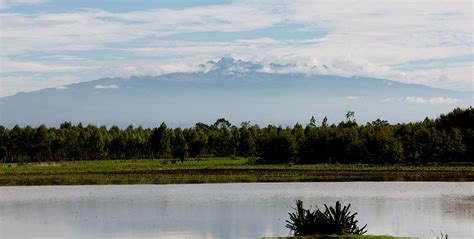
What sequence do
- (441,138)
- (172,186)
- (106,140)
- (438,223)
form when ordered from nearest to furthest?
(438,223)
(172,186)
(441,138)
(106,140)

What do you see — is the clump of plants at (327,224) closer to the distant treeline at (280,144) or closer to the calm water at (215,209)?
the calm water at (215,209)

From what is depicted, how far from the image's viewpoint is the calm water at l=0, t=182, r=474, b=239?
145 feet

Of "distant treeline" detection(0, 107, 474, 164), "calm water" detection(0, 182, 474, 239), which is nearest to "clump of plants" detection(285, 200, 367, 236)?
"calm water" detection(0, 182, 474, 239)

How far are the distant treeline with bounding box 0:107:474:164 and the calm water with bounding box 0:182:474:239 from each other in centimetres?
4553

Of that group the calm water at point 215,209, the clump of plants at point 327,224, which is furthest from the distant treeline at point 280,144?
the clump of plants at point 327,224

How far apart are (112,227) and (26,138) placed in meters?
120

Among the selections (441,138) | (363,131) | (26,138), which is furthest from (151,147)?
(441,138)

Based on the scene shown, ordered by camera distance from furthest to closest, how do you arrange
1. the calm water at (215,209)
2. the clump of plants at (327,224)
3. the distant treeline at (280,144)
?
the distant treeline at (280,144), the calm water at (215,209), the clump of plants at (327,224)

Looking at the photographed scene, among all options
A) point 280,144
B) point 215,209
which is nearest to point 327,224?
point 215,209

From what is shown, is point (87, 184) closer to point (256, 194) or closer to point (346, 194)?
point (256, 194)

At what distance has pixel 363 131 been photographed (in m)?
145

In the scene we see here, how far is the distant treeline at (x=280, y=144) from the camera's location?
417 feet

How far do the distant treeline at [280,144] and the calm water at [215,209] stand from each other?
4553cm

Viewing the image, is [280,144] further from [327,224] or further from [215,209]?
[327,224]
